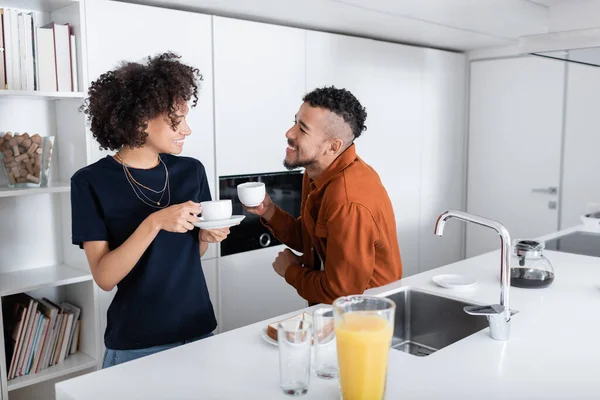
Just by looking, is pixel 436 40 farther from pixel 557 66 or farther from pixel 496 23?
pixel 557 66

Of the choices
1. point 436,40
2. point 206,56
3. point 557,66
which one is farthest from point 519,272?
point 557,66

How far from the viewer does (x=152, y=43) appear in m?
2.57

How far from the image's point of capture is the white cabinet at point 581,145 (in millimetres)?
3896

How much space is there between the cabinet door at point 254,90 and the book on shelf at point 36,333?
0.99 metres

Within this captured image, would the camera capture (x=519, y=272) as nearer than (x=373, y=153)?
Yes

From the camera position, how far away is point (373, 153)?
368 centimetres

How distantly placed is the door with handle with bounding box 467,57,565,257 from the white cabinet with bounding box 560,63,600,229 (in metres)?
0.06

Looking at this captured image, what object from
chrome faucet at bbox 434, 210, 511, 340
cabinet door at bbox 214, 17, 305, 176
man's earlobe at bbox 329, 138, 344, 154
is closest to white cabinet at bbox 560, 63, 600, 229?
cabinet door at bbox 214, 17, 305, 176

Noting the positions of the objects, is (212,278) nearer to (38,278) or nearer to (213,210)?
(38,278)

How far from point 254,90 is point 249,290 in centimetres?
106

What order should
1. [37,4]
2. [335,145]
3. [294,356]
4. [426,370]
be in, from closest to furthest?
[294,356] → [426,370] → [335,145] → [37,4]

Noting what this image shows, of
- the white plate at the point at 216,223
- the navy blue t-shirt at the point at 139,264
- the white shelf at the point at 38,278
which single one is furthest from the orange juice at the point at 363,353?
the white shelf at the point at 38,278

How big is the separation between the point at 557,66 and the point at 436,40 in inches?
35.8

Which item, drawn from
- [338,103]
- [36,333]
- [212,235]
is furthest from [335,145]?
[36,333]
